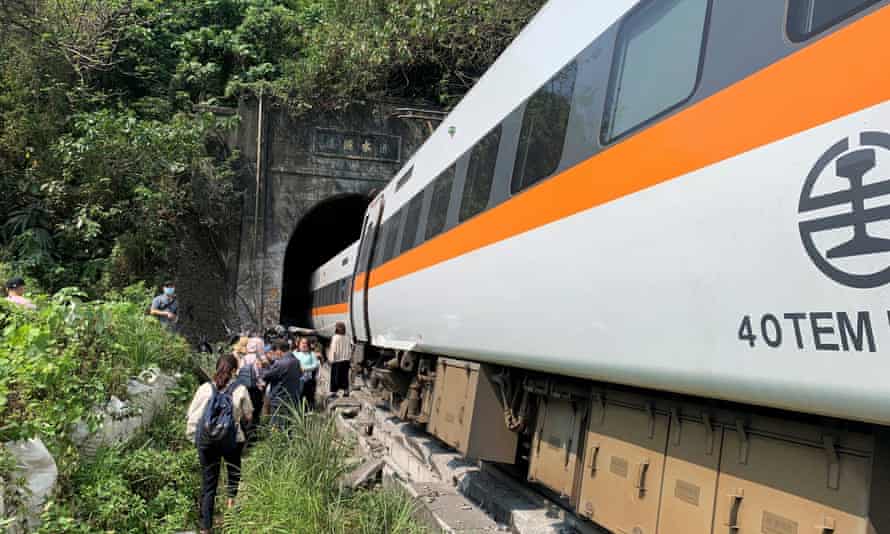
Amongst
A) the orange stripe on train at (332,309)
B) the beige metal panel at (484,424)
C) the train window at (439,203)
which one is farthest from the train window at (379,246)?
the beige metal panel at (484,424)

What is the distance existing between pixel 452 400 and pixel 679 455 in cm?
308

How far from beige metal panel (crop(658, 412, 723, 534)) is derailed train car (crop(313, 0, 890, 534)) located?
0.01 m

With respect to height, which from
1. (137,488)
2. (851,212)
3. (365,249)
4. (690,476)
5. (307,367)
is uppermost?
(365,249)

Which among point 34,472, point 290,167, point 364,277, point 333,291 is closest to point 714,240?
point 34,472

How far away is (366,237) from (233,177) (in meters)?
8.04

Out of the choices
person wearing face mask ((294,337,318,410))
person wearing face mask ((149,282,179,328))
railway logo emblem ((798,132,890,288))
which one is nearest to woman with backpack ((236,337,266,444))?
person wearing face mask ((294,337,318,410))

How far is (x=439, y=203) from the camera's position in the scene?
6.39m

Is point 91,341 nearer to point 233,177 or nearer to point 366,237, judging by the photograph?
point 366,237

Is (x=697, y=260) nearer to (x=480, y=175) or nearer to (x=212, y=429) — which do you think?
(x=480, y=175)

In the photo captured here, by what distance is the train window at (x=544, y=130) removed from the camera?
382 cm

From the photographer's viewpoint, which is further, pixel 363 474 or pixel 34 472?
pixel 363 474

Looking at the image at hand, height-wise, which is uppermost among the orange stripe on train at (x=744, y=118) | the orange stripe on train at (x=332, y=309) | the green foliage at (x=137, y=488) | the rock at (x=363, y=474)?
the orange stripe on train at (x=744, y=118)

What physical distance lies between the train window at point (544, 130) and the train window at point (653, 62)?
502 millimetres

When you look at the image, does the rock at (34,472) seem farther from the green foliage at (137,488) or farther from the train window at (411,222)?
the train window at (411,222)
